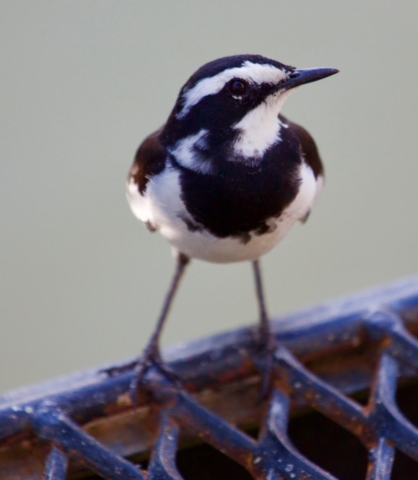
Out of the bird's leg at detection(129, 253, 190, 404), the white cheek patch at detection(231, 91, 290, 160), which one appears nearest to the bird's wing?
the white cheek patch at detection(231, 91, 290, 160)

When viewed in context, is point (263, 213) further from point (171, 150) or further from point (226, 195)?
point (171, 150)

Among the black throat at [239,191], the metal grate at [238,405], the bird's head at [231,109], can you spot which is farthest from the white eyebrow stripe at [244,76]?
the metal grate at [238,405]

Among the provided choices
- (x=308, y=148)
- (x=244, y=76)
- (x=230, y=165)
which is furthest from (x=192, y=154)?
(x=308, y=148)

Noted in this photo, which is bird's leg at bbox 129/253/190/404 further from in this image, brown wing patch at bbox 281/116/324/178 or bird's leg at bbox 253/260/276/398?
brown wing patch at bbox 281/116/324/178

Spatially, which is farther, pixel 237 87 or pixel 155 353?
pixel 155 353

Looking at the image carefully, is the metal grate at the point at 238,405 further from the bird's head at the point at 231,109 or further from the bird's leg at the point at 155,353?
Answer: the bird's head at the point at 231,109

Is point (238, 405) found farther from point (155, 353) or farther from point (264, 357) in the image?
point (155, 353)

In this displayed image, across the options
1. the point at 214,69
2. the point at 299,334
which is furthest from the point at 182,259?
the point at 214,69
